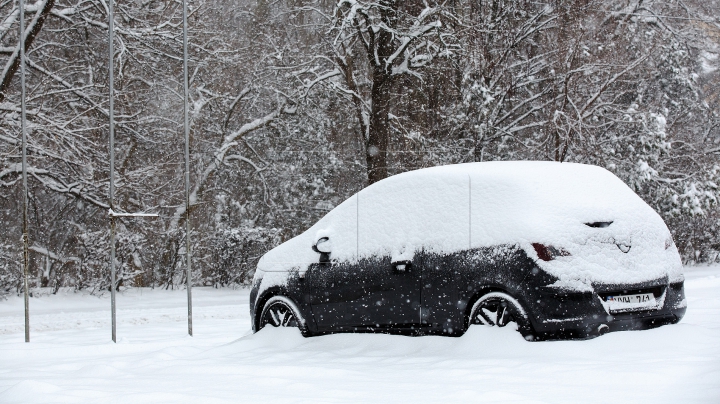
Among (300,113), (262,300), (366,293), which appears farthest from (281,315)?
(300,113)

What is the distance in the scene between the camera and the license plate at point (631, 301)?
6.12 m

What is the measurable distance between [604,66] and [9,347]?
13586 mm

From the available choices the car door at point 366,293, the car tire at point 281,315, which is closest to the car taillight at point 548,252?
the car door at point 366,293

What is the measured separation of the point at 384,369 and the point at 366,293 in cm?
117

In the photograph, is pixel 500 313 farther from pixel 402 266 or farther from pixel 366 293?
pixel 366 293

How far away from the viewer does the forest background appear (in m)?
16.5

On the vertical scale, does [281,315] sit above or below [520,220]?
below

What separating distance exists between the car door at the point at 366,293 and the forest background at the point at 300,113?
8.40 metres

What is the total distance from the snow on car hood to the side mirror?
0.04 m

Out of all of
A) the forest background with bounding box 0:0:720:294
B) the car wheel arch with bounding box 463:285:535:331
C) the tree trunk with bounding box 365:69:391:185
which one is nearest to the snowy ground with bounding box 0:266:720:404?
the car wheel arch with bounding box 463:285:535:331

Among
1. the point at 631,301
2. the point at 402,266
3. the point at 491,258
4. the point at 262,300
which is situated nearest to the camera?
the point at 631,301

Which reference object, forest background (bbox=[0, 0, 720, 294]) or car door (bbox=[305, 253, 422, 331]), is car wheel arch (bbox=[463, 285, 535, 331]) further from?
forest background (bbox=[0, 0, 720, 294])

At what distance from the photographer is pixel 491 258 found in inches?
249

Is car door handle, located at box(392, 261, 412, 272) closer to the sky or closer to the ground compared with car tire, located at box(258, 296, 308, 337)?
closer to the sky
